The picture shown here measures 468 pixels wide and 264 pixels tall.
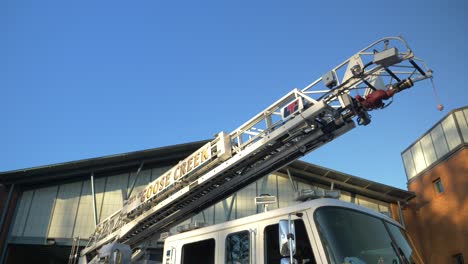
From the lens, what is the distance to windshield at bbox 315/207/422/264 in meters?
4.27

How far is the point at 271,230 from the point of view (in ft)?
16.3

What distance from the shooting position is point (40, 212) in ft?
62.2

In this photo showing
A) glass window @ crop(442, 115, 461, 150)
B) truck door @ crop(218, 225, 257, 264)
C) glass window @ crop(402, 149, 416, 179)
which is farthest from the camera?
glass window @ crop(402, 149, 416, 179)

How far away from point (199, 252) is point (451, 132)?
63.5ft

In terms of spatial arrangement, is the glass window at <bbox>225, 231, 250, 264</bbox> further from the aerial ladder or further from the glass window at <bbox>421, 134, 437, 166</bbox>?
the glass window at <bbox>421, 134, 437, 166</bbox>

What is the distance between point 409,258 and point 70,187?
18.2 metres

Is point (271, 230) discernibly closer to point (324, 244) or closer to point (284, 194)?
point (324, 244)

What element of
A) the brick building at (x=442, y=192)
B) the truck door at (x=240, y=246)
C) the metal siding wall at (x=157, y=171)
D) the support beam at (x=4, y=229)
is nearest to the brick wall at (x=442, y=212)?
the brick building at (x=442, y=192)

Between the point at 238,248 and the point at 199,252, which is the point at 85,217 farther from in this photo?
the point at 238,248

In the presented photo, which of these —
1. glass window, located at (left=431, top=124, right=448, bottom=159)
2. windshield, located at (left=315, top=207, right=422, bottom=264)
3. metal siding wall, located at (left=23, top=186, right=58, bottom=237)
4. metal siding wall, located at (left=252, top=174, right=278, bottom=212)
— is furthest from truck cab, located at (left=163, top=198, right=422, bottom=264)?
glass window, located at (left=431, top=124, right=448, bottom=159)

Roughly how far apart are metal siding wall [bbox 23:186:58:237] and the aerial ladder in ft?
39.9

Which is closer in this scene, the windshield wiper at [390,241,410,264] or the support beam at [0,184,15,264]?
the windshield wiper at [390,241,410,264]

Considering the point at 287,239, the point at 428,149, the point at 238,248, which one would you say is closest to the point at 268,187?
the point at 428,149

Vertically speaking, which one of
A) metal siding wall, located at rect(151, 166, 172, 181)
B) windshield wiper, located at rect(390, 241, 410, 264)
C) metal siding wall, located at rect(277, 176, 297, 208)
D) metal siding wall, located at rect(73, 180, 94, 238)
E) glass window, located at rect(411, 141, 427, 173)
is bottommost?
windshield wiper, located at rect(390, 241, 410, 264)
